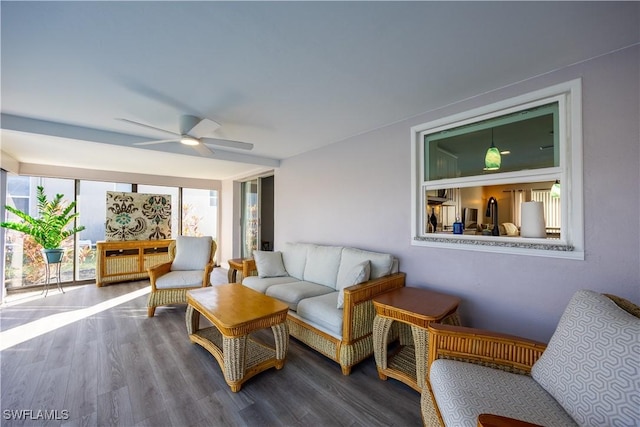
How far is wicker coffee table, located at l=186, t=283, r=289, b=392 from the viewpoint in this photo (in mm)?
1927

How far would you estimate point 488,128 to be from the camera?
2.31m

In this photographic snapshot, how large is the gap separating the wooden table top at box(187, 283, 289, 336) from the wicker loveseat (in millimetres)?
1220

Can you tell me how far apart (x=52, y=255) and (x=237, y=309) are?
401cm

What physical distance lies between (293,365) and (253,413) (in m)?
0.59

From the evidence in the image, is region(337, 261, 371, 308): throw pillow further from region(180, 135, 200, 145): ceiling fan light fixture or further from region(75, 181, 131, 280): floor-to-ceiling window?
region(75, 181, 131, 280): floor-to-ceiling window

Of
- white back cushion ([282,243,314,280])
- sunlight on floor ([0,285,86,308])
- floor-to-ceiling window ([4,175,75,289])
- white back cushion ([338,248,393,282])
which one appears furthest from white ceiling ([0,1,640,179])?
sunlight on floor ([0,285,86,308])

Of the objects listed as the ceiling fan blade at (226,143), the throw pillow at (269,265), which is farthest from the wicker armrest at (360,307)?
the ceiling fan blade at (226,143)

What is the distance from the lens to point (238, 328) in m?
1.93

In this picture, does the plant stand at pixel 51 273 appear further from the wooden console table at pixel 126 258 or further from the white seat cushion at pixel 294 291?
the white seat cushion at pixel 294 291

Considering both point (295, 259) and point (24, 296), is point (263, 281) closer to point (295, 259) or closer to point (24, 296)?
point (295, 259)

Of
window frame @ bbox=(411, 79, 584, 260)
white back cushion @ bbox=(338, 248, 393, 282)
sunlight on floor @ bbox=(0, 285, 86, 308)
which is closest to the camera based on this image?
window frame @ bbox=(411, 79, 584, 260)

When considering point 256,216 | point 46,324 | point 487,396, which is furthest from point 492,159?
point 46,324

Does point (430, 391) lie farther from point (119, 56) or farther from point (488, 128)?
point (119, 56)

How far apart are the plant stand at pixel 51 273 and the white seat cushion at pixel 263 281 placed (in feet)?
11.4
